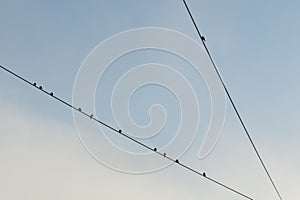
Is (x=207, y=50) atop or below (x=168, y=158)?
atop

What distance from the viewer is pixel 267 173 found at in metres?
19.1

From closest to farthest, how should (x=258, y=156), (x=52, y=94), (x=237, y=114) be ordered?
(x=52, y=94)
(x=237, y=114)
(x=258, y=156)

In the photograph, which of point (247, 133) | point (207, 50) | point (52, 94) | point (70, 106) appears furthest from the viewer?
point (247, 133)

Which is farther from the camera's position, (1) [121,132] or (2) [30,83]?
(1) [121,132]

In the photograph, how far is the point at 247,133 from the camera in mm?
16453

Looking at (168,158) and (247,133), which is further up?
(247,133)

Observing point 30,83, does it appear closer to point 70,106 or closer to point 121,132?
point 70,106

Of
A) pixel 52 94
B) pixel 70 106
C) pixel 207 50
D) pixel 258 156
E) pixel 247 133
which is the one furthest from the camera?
pixel 258 156

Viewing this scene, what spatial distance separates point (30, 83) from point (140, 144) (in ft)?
14.5

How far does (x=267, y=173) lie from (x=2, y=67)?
41.2 feet

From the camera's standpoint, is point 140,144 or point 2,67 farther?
point 140,144

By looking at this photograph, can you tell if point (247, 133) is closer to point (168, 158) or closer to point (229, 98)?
point (229, 98)

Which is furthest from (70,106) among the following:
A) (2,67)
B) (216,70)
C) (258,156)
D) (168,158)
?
(258,156)

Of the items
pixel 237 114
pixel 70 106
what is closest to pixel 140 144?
pixel 70 106
